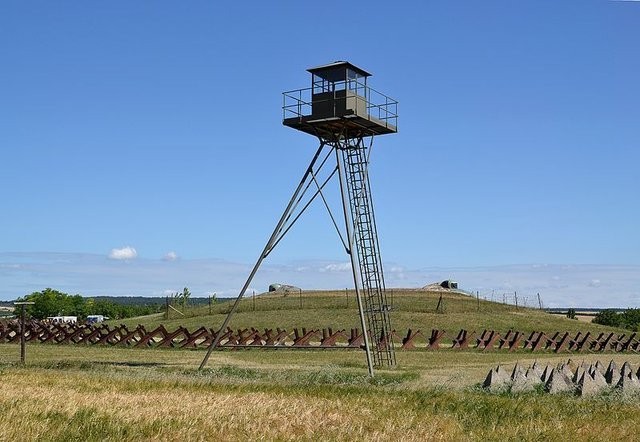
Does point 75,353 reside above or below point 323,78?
below

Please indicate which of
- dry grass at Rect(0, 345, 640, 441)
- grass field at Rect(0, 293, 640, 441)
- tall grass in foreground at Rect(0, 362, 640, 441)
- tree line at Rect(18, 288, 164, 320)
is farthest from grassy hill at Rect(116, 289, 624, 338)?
tree line at Rect(18, 288, 164, 320)

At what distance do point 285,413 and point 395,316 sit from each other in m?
40.8

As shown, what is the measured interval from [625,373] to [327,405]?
8.18m

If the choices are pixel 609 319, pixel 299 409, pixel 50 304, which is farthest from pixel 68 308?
pixel 299 409

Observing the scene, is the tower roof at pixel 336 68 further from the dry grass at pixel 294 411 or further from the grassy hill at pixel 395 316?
the grassy hill at pixel 395 316

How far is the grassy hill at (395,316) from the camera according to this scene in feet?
176

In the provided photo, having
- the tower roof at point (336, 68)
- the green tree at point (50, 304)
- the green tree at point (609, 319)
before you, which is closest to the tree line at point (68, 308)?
the green tree at point (50, 304)

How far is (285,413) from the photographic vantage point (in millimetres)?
14727

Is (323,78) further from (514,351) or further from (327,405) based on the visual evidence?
(514,351)

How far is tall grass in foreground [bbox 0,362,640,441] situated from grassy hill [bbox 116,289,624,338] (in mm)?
32496

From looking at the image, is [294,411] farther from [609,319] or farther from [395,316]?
[609,319]

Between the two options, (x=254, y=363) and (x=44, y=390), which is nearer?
(x=44, y=390)

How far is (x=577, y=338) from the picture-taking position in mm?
46094

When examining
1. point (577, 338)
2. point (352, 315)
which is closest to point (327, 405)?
point (577, 338)
